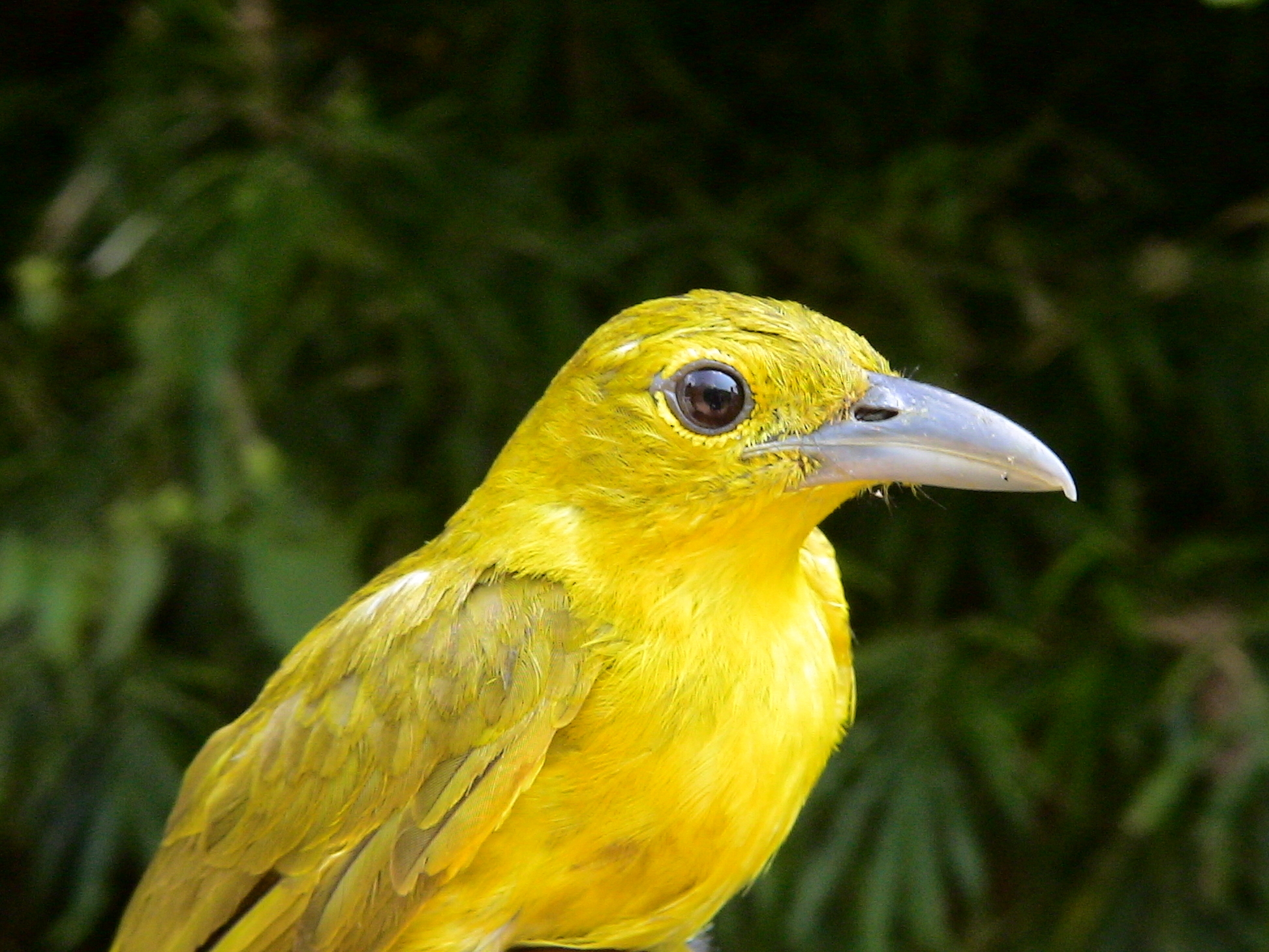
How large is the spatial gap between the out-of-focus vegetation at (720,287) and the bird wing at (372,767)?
3.04ft

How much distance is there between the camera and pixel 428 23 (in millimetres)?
3902

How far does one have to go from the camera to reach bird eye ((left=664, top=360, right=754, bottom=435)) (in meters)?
1.70

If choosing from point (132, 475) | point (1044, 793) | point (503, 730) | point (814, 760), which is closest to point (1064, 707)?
point (1044, 793)

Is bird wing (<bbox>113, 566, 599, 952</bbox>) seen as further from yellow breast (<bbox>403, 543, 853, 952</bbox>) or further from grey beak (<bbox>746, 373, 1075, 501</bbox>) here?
grey beak (<bbox>746, 373, 1075, 501</bbox>)

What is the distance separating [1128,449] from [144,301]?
237 cm

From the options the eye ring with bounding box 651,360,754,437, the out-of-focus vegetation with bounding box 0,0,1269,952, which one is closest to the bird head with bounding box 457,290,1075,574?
the eye ring with bounding box 651,360,754,437

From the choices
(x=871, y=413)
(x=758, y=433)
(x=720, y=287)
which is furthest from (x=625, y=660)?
(x=720, y=287)

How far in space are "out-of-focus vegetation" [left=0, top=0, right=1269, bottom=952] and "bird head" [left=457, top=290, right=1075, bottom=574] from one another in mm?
1403

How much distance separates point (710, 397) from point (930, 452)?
0.26 meters

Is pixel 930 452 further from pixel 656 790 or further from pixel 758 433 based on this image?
pixel 656 790

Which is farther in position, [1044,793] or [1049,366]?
[1049,366]

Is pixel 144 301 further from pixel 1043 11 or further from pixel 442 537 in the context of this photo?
pixel 1043 11

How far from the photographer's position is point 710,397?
171 cm

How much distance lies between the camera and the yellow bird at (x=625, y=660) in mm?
1702
